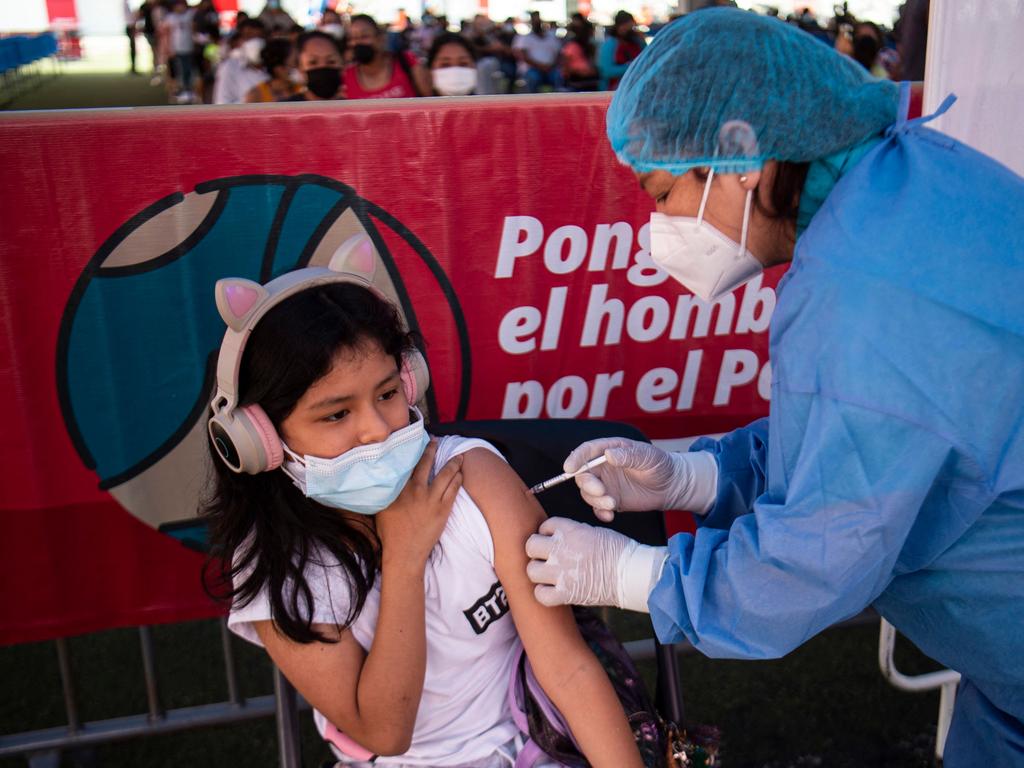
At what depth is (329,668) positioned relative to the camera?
1.63m

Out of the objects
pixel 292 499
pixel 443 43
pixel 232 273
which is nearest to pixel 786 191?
pixel 292 499

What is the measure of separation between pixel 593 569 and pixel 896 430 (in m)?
0.55

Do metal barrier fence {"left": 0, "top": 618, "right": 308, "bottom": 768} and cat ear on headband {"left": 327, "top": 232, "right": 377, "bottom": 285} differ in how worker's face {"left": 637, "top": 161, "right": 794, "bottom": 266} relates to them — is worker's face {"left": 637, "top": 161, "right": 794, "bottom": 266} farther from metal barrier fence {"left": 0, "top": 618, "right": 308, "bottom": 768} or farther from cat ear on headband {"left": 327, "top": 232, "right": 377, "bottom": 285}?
metal barrier fence {"left": 0, "top": 618, "right": 308, "bottom": 768}

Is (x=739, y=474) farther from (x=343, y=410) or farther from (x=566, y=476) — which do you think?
(x=343, y=410)

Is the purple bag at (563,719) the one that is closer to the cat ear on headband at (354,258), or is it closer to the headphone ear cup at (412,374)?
the headphone ear cup at (412,374)

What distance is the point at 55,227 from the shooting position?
7.62 ft

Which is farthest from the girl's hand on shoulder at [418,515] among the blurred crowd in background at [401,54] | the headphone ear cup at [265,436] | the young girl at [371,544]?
the blurred crowd in background at [401,54]

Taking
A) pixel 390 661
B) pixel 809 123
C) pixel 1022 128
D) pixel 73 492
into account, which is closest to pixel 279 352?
pixel 390 661

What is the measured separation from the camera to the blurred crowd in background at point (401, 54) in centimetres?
577

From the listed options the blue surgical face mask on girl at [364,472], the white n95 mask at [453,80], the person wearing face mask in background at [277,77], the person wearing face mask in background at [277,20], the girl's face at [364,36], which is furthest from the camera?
the person wearing face mask in background at [277,20]

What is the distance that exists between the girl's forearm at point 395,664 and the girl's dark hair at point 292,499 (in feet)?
0.25

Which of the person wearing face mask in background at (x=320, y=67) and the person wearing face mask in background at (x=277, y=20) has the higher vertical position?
the person wearing face mask in background at (x=320, y=67)

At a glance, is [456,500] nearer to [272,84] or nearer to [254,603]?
[254,603]

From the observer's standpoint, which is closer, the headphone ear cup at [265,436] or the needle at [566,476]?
the headphone ear cup at [265,436]
